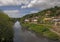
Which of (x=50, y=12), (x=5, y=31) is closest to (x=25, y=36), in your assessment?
(x=50, y=12)

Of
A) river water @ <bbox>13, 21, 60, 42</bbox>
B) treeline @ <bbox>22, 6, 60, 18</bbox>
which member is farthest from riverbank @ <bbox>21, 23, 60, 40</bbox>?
treeline @ <bbox>22, 6, 60, 18</bbox>

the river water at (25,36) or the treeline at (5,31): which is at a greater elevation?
the treeline at (5,31)

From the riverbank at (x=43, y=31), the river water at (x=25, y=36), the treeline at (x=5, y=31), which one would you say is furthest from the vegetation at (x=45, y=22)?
the treeline at (x=5, y=31)

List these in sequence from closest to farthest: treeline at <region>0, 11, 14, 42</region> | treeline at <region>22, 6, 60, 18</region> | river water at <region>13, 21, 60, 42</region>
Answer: treeline at <region>0, 11, 14, 42</region>, treeline at <region>22, 6, 60, 18</region>, river water at <region>13, 21, 60, 42</region>

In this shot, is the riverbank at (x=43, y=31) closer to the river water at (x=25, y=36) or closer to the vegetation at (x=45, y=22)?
the vegetation at (x=45, y=22)

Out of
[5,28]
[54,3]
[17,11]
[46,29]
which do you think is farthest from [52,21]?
[5,28]

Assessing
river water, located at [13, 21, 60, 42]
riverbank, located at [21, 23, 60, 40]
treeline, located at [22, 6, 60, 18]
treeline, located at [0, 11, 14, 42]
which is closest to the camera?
treeline, located at [0, 11, 14, 42]

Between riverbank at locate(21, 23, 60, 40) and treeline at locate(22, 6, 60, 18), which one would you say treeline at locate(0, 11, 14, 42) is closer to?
treeline at locate(22, 6, 60, 18)

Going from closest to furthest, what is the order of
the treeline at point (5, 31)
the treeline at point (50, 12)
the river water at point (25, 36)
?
the treeline at point (5, 31) → the treeline at point (50, 12) → the river water at point (25, 36)

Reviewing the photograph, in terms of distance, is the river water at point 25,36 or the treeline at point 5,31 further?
the river water at point 25,36

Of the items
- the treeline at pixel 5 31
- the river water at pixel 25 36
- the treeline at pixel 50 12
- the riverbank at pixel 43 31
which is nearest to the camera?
the treeline at pixel 5 31

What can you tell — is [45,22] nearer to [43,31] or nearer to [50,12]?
[50,12]

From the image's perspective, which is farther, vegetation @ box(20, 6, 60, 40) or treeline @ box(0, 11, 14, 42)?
vegetation @ box(20, 6, 60, 40)

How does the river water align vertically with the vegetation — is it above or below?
below
